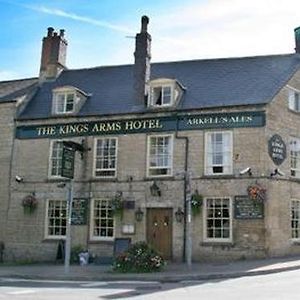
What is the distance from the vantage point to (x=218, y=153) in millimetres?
24672

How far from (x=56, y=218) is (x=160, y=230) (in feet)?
17.3

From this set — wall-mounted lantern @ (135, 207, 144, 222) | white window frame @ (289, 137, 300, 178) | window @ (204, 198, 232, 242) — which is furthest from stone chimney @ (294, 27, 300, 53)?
wall-mounted lantern @ (135, 207, 144, 222)

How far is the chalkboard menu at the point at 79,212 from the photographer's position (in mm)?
26250

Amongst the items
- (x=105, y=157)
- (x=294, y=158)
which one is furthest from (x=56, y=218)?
(x=294, y=158)

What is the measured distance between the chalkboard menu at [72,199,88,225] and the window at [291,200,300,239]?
9240 mm

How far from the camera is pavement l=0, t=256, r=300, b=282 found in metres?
18.2

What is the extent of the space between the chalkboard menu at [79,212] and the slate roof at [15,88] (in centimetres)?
642

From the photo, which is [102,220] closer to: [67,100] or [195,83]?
[67,100]

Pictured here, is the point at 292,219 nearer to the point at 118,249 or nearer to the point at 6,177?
the point at 118,249

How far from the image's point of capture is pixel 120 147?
86.4 feet

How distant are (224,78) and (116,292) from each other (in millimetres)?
14795

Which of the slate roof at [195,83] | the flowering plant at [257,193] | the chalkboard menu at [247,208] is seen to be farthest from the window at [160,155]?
the flowering plant at [257,193]

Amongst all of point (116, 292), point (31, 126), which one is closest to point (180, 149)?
point (31, 126)

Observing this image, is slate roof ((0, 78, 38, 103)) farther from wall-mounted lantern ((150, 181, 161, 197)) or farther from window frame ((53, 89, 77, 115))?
wall-mounted lantern ((150, 181, 161, 197))
